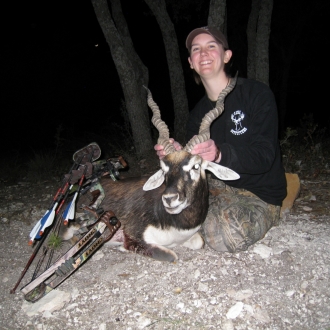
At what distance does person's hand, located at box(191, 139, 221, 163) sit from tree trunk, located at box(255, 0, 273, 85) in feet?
16.5

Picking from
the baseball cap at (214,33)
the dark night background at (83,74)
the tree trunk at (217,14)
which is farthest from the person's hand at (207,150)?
the dark night background at (83,74)

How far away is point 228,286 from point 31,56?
74.6 feet

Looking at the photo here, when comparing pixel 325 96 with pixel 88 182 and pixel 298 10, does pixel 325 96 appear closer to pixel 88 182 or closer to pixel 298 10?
pixel 298 10

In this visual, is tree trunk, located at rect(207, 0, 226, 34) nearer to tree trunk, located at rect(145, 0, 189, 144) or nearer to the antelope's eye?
tree trunk, located at rect(145, 0, 189, 144)

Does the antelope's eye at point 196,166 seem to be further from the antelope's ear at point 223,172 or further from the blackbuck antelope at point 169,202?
the antelope's ear at point 223,172

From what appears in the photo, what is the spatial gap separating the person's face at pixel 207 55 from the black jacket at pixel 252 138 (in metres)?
0.34

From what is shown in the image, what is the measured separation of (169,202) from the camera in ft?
9.87

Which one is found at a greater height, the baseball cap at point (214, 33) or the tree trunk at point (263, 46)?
the baseball cap at point (214, 33)

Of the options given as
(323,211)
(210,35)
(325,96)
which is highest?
(210,35)

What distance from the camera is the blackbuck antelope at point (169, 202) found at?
10.7 ft

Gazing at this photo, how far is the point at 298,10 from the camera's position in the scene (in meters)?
16.0

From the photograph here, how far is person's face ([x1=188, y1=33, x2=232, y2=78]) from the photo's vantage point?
12.4ft

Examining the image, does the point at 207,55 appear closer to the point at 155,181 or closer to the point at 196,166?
the point at 196,166

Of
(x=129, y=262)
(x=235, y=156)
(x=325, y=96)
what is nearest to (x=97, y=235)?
(x=129, y=262)
